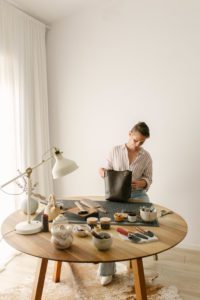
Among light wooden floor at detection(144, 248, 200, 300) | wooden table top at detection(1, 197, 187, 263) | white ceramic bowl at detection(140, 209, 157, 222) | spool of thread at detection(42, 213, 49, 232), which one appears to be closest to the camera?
wooden table top at detection(1, 197, 187, 263)

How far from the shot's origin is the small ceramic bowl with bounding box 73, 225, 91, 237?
1605 millimetres

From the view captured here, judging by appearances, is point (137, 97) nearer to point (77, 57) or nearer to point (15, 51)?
point (77, 57)

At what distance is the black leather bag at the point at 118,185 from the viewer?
2.12 m

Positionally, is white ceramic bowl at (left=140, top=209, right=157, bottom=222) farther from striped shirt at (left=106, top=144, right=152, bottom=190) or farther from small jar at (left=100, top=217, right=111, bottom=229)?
striped shirt at (left=106, top=144, right=152, bottom=190)

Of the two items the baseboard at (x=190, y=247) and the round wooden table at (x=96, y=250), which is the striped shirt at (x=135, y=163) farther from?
the baseboard at (x=190, y=247)

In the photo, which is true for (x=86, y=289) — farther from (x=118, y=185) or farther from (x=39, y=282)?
(x=118, y=185)

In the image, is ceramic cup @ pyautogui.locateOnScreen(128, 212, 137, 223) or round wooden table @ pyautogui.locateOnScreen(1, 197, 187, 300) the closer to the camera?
round wooden table @ pyautogui.locateOnScreen(1, 197, 187, 300)

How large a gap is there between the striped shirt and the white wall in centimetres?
50

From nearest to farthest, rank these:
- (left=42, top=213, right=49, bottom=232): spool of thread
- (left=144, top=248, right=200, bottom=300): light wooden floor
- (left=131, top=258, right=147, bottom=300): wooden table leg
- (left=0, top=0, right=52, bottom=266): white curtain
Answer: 1. (left=131, top=258, right=147, bottom=300): wooden table leg
2. (left=42, top=213, right=49, bottom=232): spool of thread
3. (left=144, top=248, right=200, bottom=300): light wooden floor
4. (left=0, top=0, right=52, bottom=266): white curtain

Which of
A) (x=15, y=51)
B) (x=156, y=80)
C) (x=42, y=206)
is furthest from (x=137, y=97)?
(x=42, y=206)

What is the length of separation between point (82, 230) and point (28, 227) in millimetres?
A: 323

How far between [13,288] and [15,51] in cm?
214

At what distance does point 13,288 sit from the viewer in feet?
7.27

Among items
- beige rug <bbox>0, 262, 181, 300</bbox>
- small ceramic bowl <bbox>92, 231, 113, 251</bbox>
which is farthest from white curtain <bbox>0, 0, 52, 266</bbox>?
small ceramic bowl <bbox>92, 231, 113, 251</bbox>
